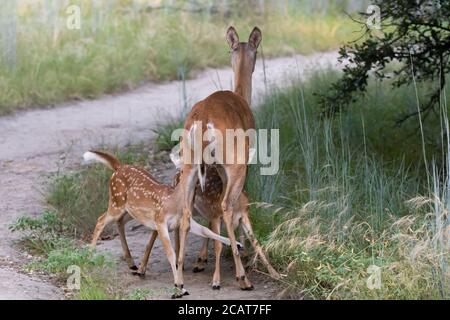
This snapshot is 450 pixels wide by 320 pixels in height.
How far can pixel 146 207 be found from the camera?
7617 millimetres

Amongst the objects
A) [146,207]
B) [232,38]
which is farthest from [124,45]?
[146,207]

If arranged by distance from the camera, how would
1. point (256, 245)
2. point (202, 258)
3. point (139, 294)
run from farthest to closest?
point (202, 258) → point (256, 245) → point (139, 294)

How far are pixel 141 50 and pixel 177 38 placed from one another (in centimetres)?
100

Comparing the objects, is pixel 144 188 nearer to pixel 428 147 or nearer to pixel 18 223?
pixel 18 223

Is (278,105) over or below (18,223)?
over

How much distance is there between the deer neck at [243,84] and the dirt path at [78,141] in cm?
138

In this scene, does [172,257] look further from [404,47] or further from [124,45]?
[124,45]

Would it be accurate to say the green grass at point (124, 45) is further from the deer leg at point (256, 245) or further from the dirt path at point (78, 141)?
the deer leg at point (256, 245)

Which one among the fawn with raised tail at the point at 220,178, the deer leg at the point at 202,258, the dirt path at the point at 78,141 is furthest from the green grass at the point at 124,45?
the fawn with raised tail at the point at 220,178

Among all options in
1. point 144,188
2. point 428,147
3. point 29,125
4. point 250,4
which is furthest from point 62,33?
point 144,188

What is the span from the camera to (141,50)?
15109mm

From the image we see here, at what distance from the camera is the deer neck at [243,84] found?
8453mm

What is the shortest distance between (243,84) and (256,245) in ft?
5.33

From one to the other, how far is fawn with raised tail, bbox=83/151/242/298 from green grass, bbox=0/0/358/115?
497 cm
